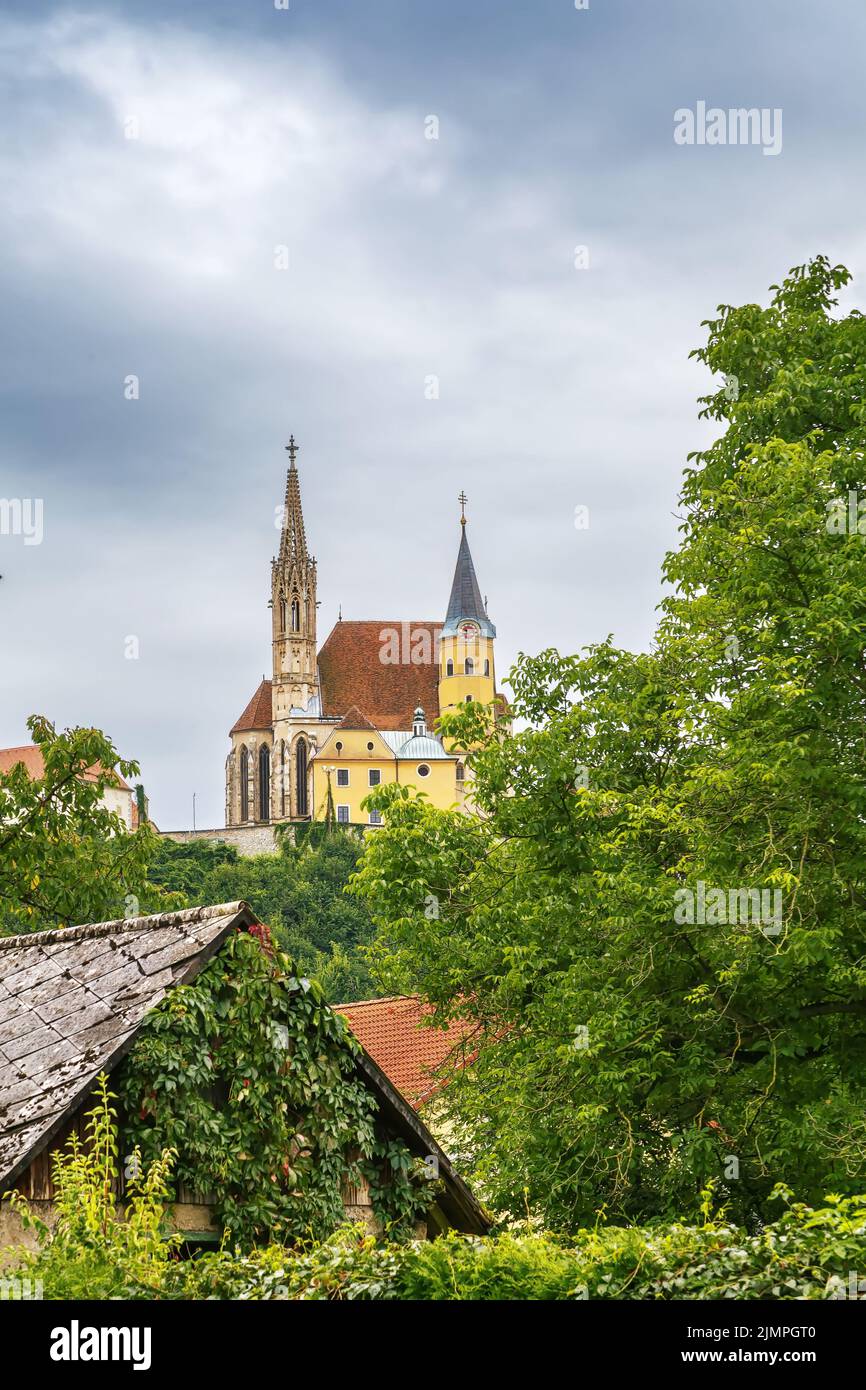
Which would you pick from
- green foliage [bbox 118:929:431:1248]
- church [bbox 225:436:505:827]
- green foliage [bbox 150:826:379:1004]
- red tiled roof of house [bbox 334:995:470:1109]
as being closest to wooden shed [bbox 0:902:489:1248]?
green foliage [bbox 118:929:431:1248]

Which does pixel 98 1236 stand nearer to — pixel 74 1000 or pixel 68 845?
pixel 74 1000

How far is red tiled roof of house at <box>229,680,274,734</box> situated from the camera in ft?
438

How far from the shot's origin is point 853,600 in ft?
54.6

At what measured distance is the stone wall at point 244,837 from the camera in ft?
408

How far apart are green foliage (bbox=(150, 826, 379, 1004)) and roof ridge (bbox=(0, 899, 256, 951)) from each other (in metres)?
78.1

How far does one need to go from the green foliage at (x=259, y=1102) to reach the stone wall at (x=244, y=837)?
114035 millimetres

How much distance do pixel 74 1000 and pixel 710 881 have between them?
8.65m

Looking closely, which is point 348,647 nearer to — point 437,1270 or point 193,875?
point 193,875

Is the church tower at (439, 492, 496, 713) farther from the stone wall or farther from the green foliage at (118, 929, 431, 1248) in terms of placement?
the green foliage at (118, 929, 431, 1248)

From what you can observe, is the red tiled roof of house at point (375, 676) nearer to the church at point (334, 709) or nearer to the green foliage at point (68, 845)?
the church at point (334, 709)

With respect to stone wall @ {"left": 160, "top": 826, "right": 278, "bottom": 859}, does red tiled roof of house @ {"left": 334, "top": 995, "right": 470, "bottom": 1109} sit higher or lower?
lower

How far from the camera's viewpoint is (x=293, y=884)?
10862cm
